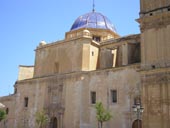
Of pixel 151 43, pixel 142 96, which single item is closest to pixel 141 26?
pixel 151 43

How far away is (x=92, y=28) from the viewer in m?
33.5

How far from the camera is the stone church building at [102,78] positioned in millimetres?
22000

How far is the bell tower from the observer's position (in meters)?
22.2

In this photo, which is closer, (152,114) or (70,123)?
(152,114)

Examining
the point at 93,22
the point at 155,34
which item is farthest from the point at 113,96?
the point at 93,22

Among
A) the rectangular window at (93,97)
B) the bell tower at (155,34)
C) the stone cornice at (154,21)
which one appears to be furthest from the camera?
the rectangular window at (93,97)

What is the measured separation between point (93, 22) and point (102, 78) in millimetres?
10285

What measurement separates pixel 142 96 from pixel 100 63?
8.13m

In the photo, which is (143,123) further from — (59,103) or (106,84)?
(59,103)

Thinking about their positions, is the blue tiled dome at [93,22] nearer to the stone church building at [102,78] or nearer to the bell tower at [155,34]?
the stone church building at [102,78]

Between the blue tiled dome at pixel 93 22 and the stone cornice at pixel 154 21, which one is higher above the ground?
the blue tiled dome at pixel 93 22

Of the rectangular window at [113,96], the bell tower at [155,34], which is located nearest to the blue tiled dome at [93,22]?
the bell tower at [155,34]

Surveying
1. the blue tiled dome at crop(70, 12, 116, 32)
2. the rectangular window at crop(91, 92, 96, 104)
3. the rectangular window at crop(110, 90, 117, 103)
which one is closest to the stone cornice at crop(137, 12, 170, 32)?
the rectangular window at crop(110, 90, 117, 103)

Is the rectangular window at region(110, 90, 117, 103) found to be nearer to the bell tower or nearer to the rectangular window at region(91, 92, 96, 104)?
the rectangular window at region(91, 92, 96, 104)
